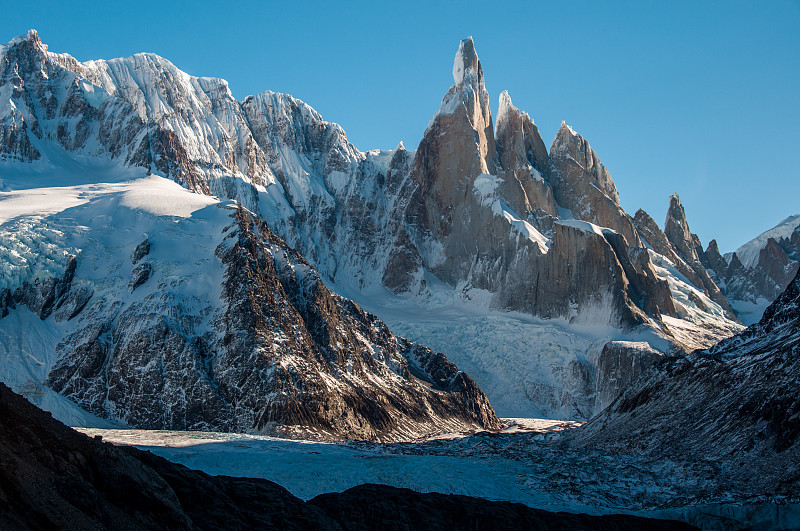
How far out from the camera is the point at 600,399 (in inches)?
5684

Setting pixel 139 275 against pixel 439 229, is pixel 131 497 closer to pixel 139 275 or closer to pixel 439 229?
pixel 139 275

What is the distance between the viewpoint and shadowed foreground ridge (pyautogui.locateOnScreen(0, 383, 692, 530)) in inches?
917

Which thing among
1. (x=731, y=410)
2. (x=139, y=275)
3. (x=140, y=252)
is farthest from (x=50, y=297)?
(x=731, y=410)

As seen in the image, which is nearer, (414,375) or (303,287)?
(303,287)

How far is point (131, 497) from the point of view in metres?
26.1

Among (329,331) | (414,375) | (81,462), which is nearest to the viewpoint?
(81,462)

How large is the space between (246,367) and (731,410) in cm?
5650

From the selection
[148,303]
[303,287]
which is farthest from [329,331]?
[148,303]

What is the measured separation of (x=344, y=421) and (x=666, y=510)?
57824mm

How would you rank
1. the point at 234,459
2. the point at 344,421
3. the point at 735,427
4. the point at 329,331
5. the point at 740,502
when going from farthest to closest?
the point at 329,331, the point at 344,421, the point at 234,459, the point at 735,427, the point at 740,502

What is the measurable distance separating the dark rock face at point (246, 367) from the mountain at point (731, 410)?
116 feet

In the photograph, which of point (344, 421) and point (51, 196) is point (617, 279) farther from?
point (51, 196)

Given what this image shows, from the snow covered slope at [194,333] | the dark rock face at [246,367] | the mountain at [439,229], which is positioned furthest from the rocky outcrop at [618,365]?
the dark rock face at [246,367]

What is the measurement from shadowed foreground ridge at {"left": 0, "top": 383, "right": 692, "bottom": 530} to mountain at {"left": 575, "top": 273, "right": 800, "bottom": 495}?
58.0 feet
